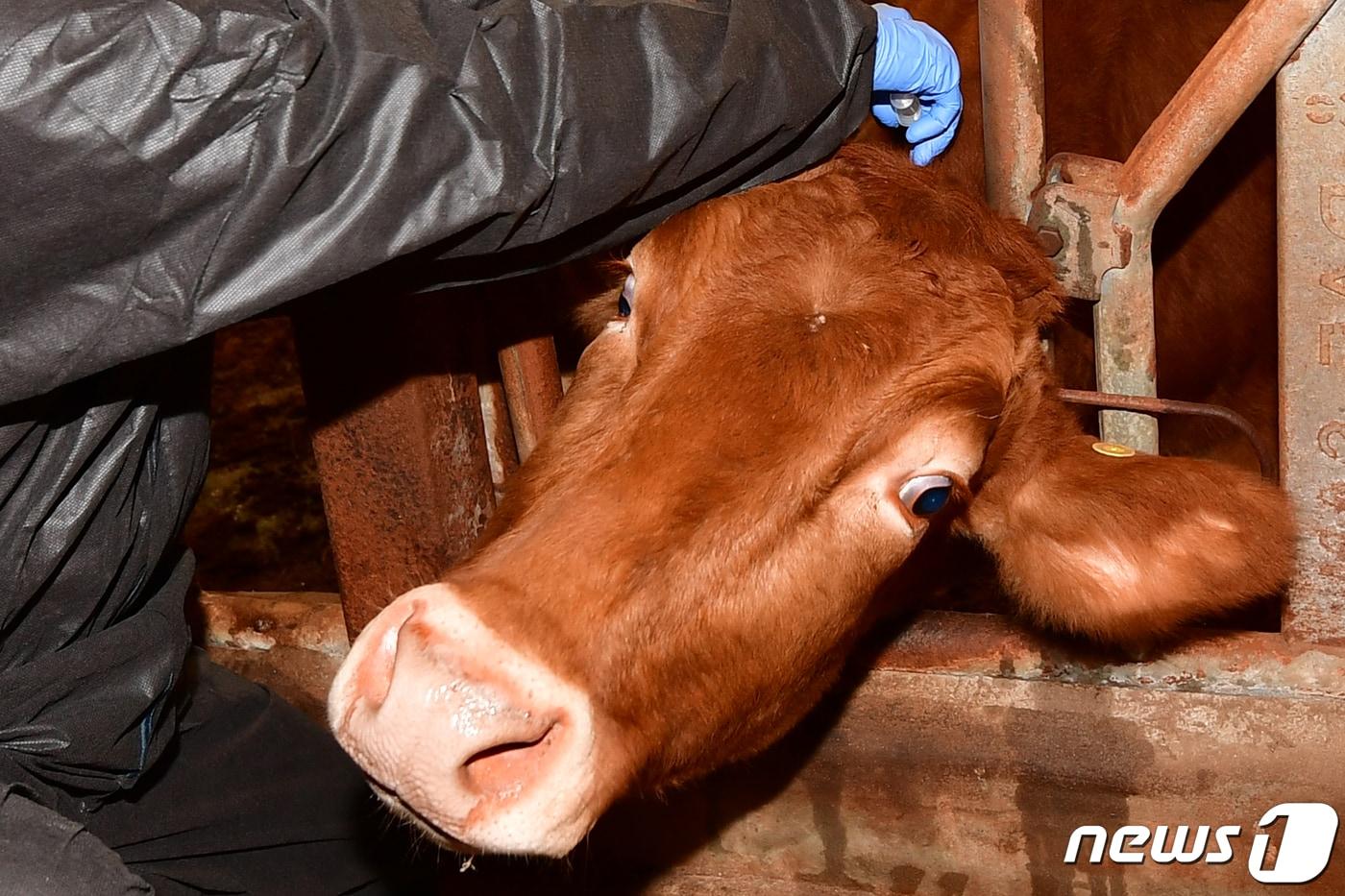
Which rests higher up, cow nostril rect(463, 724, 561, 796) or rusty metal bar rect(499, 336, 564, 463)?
cow nostril rect(463, 724, 561, 796)

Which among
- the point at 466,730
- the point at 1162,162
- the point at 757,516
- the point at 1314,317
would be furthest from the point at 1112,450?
the point at 466,730

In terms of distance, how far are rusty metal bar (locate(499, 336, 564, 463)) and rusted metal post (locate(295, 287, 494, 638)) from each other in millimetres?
129

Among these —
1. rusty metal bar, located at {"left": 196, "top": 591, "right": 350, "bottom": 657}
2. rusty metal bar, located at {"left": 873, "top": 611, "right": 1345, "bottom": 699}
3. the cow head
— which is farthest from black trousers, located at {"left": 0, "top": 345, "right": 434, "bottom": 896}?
rusty metal bar, located at {"left": 873, "top": 611, "right": 1345, "bottom": 699}

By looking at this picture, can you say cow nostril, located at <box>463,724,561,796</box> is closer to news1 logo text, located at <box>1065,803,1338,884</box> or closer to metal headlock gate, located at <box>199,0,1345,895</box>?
metal headlock gate, located at <box>199,0,1345,895</box>

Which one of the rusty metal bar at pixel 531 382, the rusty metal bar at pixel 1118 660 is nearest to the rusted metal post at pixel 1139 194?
the rusty metal bar at pixel 1118 660

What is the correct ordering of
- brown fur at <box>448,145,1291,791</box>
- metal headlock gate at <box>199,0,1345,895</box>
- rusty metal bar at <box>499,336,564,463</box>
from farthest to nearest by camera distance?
1. rusty metal bar at <box>499,336,564,463</box>
2. metal headlock gate at <box>199,0,1345,895</box>
3. brown fur at <box>448,145,1291,791</box>

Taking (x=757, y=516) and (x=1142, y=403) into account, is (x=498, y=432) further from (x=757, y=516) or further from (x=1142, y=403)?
(x=1142, y=403)

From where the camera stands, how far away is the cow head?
1.96 meters

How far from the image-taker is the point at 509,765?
1.97 m

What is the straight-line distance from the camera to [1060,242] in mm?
2752

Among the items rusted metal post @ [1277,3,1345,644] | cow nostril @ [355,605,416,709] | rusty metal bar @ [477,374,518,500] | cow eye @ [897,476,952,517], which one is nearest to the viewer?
cow nostril @ [355,605,416,709]

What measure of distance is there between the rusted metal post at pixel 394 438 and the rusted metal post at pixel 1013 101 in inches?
46.6

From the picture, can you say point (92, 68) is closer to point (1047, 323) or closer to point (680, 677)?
point (680, 677)

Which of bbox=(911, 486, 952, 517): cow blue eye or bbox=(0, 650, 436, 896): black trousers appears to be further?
bbox=(0, 650, 436, 896): black trousers
